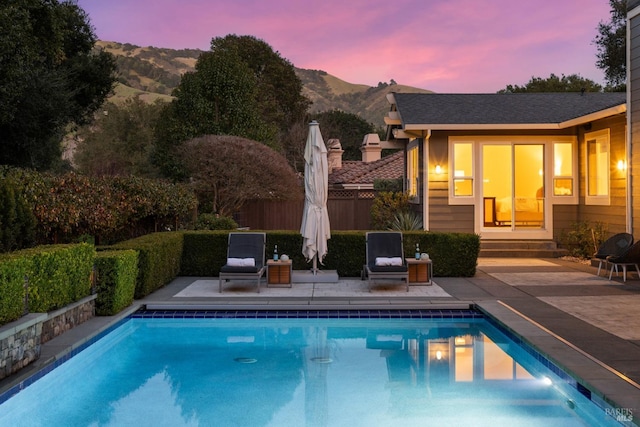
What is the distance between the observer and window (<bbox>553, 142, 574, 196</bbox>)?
626 inches

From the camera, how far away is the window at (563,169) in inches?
626

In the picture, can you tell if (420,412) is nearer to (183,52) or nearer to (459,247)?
(459,247)

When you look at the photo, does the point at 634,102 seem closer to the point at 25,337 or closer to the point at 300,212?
the point at 25,337

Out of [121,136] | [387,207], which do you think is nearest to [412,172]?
[387,207]

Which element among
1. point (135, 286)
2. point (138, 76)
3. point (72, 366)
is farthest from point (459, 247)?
point (138, 76)

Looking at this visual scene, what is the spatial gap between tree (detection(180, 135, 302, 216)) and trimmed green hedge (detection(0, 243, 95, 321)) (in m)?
10.4

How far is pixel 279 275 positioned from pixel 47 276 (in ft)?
15.5

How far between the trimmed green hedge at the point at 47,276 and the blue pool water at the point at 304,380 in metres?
0.70

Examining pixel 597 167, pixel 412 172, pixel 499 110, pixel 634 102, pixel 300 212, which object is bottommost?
pixel 300 212

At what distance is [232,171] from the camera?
18578 millimetres

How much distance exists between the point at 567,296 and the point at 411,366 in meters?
3.90

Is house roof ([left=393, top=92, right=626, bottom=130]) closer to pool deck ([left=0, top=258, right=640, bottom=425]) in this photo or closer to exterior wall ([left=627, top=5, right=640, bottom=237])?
exterior wall ([left=627, top=5, right=640, bottom=237])

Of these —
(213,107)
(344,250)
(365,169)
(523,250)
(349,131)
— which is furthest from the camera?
(349,131)

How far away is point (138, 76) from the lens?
70.0 meters
